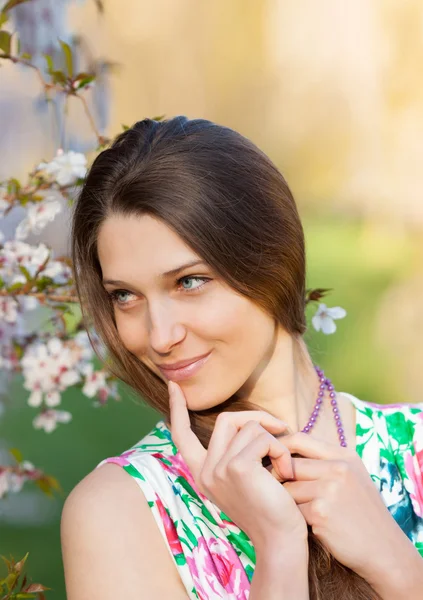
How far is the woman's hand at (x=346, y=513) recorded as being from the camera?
139 centimetres

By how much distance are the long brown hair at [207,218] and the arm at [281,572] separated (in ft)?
0.35

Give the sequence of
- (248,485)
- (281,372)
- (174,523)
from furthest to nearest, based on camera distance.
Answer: (281,372), (174,523), (248,485)

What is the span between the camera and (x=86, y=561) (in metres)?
1.40

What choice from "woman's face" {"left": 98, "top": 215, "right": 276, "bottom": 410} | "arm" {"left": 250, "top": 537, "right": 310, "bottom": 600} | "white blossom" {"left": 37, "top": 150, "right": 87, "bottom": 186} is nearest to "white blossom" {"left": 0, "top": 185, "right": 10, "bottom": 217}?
"white blossom" {"left": 37, "top": 150, "right": 87, "bottom": 186}

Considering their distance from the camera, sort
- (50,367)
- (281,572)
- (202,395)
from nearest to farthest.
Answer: (281,572)
(202,395)
(50,367)

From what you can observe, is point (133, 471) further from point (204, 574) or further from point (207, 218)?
point (207, 218)

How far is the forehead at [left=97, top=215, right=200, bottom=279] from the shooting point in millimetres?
1520

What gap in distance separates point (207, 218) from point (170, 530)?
579mm

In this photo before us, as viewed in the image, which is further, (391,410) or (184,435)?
(391,410)

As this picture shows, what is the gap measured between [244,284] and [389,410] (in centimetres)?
56

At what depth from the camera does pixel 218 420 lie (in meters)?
1.43

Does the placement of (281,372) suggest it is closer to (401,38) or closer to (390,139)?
(390,139)

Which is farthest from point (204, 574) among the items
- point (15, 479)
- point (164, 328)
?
point (15, 479)

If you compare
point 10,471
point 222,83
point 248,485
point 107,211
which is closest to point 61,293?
point 10,471
